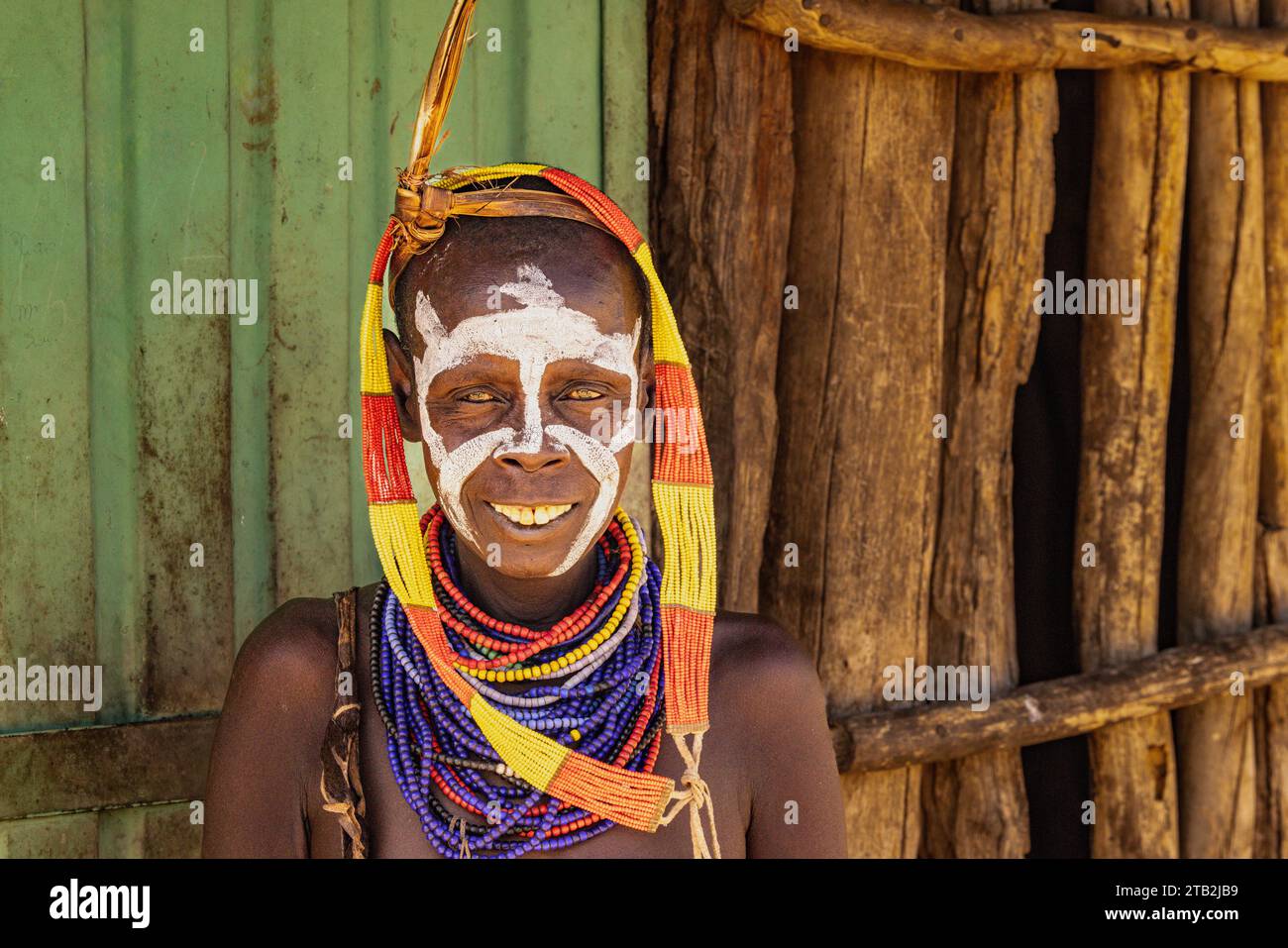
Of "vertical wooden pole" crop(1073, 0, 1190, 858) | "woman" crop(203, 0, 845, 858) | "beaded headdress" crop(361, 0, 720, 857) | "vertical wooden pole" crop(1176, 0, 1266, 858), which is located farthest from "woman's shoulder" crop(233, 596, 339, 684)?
"vertical wooden pole" crop(1176, 0, 1266, 858)

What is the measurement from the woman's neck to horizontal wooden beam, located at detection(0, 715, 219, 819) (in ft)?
2.53

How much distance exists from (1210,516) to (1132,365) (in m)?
0.42

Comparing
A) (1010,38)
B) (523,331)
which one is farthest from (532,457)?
(1010,38)

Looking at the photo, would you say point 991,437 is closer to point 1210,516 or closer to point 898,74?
point 1210,516

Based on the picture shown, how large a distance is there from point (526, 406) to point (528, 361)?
0.07 m

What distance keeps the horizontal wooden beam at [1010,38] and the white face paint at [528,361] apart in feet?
3.44

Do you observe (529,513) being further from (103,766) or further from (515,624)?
(103,766)

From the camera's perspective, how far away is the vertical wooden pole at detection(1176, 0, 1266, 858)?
3.41 metres

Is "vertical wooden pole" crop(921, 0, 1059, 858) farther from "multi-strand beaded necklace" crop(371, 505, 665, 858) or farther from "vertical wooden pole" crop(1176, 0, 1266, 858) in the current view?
"multi-strand beaded necklace" crop(371, 505, 665, 858)

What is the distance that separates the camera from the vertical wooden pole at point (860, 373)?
3199 millimetres

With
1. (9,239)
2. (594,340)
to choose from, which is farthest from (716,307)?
(9,239)

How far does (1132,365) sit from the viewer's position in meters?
3.37

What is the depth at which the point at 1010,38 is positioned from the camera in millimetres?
3109

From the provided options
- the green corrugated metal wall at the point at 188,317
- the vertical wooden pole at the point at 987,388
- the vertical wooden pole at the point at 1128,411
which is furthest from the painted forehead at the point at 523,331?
the vertical wooden pole at the point at 1128,411
